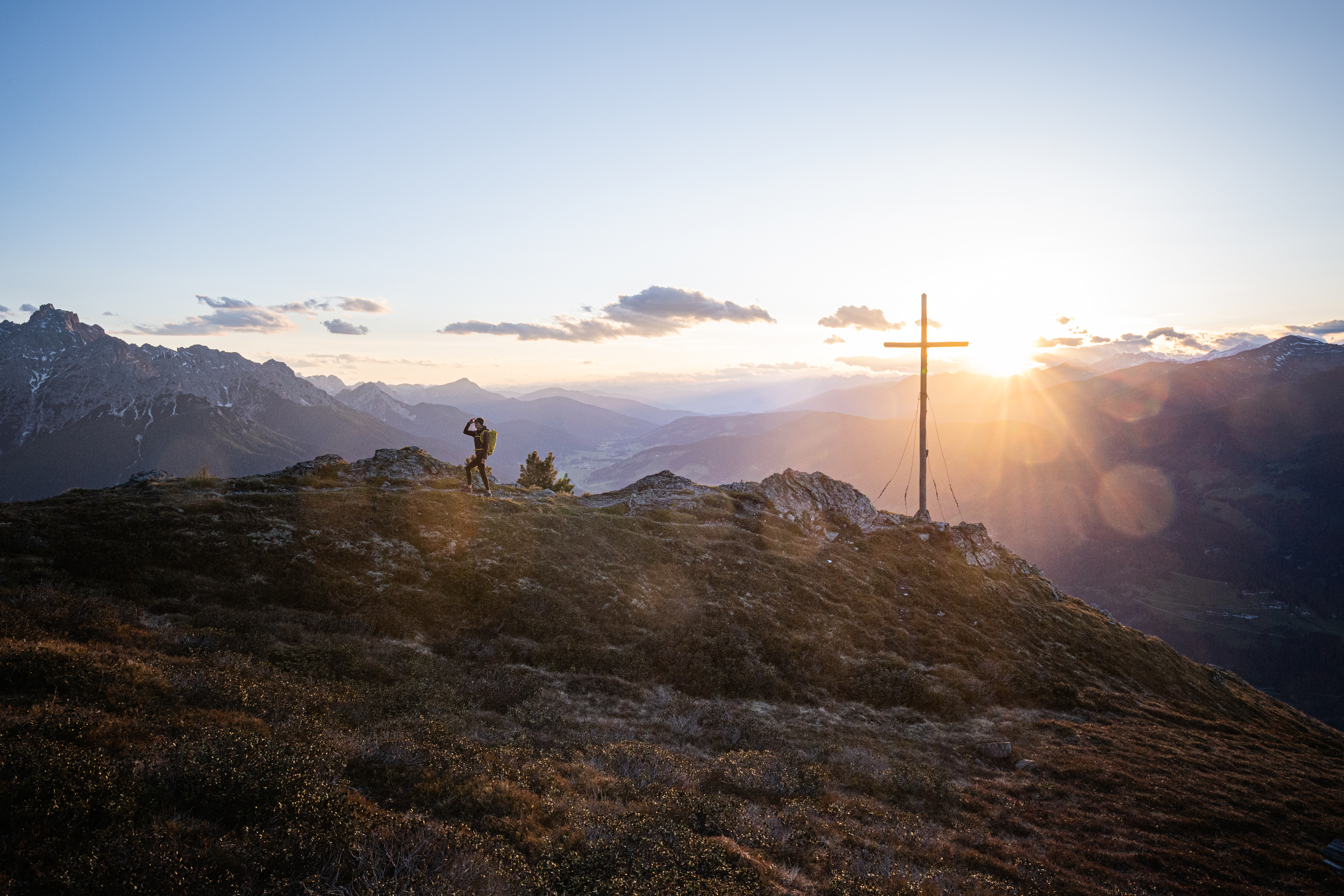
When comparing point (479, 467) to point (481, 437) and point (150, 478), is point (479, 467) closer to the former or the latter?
point (481, 437)

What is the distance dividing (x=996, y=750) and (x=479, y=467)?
27.8 meters

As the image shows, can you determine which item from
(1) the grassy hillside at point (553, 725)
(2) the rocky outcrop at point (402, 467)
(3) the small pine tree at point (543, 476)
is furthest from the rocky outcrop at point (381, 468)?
(3) the small pine tree at point (543, 476)

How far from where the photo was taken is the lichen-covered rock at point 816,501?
44.0 meters

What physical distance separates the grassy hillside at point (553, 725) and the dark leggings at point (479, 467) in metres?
1.87

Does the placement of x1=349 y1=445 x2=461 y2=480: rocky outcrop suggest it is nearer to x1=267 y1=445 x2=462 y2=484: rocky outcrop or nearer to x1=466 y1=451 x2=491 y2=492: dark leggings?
x1=267 y1=445 x2=462 y2=484: rocky outcrop

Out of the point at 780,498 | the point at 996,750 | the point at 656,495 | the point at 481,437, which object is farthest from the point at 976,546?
the point at 481,437

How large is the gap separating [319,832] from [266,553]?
16934mm

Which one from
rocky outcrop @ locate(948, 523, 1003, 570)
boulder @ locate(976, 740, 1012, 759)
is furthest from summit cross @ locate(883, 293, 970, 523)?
boulder @ locate(976, 740, 1012, 759)

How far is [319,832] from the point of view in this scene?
7.29m

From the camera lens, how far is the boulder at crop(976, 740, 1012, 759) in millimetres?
18172

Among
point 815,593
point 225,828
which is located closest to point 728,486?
point 815,593

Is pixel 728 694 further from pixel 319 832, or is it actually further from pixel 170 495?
pixel 170 495

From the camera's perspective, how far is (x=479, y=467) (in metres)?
31.8

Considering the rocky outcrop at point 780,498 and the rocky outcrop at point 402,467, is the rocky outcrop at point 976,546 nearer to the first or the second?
the rocky outcrop at point 780,498
